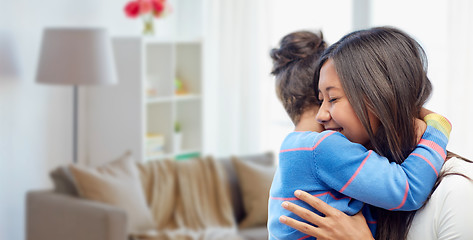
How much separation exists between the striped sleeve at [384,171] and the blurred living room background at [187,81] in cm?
288

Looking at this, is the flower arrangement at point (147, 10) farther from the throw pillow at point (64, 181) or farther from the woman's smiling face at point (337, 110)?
the woman's smiling face at point (337, 110)

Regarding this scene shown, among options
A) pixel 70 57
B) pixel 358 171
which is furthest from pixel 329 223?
pixel 70 57

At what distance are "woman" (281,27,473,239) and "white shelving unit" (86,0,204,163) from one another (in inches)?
125

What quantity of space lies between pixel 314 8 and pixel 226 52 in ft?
2.74

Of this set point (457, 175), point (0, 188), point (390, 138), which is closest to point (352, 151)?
point (390, 138)

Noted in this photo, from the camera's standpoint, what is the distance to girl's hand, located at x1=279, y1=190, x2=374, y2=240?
1.15 metres

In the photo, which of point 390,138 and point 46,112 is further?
point 46,112

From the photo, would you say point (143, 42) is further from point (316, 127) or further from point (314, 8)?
point (316, 127)

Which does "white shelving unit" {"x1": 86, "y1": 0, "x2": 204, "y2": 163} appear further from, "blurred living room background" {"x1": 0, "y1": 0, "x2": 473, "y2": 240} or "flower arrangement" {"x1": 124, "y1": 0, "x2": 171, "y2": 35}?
"flower arrangement" {"x1": 124, "y1": 0, "x2": 171, "y2": 35}

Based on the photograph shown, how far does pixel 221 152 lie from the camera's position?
206 inches

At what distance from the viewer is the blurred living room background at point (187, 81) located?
3.82 metres

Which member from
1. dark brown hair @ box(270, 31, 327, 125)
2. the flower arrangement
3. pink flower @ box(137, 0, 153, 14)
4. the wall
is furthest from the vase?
dark brown hair @ box(270, 31, 327, 125)

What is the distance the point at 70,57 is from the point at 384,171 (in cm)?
289

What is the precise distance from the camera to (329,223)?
45.8 inches
